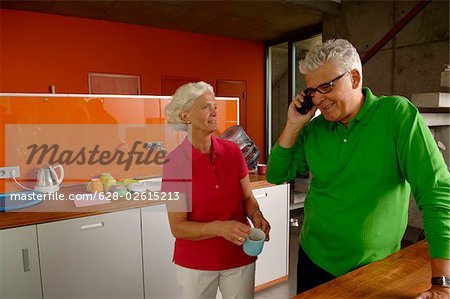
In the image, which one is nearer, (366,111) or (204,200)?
(366,111)

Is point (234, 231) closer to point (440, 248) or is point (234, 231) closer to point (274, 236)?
point (440, 248)

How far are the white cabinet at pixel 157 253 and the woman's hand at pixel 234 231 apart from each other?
998 millimetres

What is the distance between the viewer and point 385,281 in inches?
41.4

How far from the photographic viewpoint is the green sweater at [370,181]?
1.02 metres

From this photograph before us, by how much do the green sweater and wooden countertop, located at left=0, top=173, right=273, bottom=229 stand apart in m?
1.23

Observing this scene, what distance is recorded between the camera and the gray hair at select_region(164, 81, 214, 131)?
154 centimetres

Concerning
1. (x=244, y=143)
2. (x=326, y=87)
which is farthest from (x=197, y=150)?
(x=244, y=143)

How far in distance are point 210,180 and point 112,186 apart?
1166 millimetres

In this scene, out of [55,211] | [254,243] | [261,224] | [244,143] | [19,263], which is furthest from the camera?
[244,143]

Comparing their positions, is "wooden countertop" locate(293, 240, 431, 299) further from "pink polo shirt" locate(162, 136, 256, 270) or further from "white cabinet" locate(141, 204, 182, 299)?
"white cabinet" locate(141, 204, 182, 299)

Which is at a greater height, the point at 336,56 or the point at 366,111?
the point at 336,56

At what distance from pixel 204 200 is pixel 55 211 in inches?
39.4

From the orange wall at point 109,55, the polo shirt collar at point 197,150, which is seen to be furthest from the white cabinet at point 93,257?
the orange wall at point 109,55

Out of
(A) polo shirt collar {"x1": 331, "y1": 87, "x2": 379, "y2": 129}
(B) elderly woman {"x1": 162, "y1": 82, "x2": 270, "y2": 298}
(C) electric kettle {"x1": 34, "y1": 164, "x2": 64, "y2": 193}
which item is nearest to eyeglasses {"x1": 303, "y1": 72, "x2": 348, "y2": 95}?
(A) polo shirt collar {"x1": 331, "y1": 87, "x2": 379, "y2": 129}
